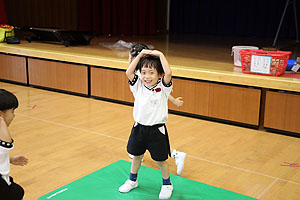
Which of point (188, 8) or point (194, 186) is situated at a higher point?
point (188, 8)

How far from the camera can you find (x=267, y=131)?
11.2 ft

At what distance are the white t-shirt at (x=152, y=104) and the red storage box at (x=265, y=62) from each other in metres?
A: 1.50

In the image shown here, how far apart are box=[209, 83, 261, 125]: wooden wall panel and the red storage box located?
0.18m

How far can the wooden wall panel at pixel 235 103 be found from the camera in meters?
3.42

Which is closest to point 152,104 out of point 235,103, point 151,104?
point 151,104

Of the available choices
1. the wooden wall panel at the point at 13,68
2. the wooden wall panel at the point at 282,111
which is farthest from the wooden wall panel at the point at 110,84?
the wooden wall panel at the point at 282,111

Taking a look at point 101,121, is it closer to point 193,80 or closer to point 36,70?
point 193,80

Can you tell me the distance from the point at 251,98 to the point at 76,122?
1.50 metres

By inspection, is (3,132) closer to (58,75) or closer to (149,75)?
(149,75)

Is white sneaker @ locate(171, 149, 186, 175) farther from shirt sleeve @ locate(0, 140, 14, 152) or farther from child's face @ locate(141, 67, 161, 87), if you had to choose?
shirt sleeve @ locate(0, 140, 14, 152)

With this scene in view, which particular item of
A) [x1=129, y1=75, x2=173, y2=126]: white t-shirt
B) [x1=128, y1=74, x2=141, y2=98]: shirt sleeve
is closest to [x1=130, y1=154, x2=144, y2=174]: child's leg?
[x1=129, y1=75, x2=173, y2=126]: white t-shirt

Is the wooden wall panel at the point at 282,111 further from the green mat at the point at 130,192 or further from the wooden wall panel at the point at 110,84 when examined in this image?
the wooden wall panel at the point at 110,84

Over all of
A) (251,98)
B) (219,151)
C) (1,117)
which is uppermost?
(1,117)

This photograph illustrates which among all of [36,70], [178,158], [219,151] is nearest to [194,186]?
[178,158]
